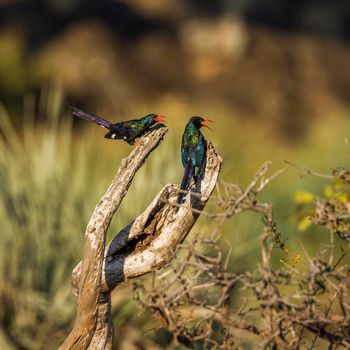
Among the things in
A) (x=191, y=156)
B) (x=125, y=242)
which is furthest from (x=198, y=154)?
(x=125, y=242)

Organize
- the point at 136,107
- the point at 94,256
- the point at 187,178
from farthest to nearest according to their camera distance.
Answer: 1. the point at 136,107
2. the point at 187,178
3. the point at 94,256

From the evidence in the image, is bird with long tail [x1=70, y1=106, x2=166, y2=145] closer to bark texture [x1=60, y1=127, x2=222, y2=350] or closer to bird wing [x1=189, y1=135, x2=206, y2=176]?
bark texture [x1=60, y1=127, x2=222, y2=350]

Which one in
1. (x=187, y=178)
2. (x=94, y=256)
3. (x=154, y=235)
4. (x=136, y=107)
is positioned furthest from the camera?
(x=136, y=107)

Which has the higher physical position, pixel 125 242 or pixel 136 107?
pixel 136 107

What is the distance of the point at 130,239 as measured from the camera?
4254 mm

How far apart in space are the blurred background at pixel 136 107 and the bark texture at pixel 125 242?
181 centimetres

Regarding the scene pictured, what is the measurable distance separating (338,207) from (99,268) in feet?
3.37

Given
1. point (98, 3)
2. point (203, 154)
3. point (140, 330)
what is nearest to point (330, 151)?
point (140, 330)

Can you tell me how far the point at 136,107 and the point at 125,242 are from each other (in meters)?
13.7

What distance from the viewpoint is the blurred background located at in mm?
7836

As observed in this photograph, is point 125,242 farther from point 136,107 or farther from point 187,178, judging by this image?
point 136,107

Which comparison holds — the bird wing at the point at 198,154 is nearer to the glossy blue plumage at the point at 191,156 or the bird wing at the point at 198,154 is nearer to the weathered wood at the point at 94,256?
the glossy blue plumage at the point at 191,156

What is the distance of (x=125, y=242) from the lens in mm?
4262

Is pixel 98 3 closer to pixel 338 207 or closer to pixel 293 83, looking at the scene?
pixel 293 83
